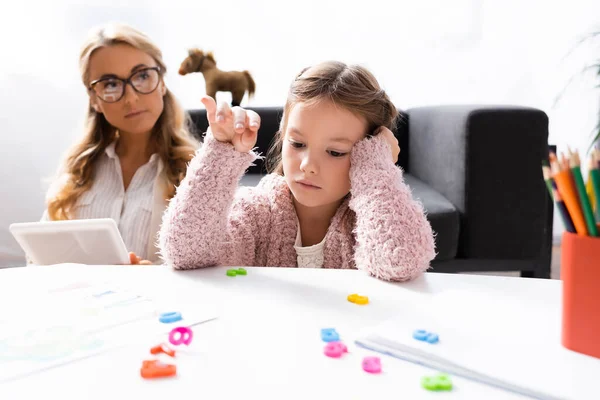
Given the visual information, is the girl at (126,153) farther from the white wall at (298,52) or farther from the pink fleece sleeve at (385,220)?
the white wall at (298,52)

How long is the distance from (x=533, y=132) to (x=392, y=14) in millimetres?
1229

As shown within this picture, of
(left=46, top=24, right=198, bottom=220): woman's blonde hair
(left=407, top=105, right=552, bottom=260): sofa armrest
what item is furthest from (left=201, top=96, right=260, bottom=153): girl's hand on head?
(left=407, top=105, right=552, bottom=260): sofa armrest

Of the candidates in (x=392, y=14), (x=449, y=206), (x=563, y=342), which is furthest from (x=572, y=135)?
(x=563, y=342)

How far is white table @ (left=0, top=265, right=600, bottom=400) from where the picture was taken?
1.28ft

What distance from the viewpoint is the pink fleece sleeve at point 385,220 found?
2.37 feet

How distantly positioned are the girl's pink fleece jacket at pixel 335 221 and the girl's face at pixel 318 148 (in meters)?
0.02

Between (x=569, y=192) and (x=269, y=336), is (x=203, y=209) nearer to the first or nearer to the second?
(x=269, y=336)

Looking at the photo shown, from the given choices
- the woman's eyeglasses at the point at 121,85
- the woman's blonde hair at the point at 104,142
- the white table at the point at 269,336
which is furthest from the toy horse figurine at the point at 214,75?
the white table at the point at 269,336

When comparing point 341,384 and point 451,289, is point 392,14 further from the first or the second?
point 341,384

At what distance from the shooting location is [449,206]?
1799 millimetres

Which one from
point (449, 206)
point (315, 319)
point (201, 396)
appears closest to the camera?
point (201, 396)

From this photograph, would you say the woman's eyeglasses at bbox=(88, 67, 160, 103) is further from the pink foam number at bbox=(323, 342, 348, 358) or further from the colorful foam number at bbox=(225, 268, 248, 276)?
the pink foam number at bbox=(323, 342, 348, 358)

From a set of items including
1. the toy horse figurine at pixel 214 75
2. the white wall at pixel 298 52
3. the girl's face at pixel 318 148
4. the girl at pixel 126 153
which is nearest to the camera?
the girl's face at pixel 318 148

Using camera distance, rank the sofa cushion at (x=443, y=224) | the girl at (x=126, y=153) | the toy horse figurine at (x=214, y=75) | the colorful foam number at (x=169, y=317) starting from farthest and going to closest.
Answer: the toy horse figurine at (x=214, y=75) < the sofa cushion at (x=443, y=224) < the girl at (x=126, y=153) < the colorful foam number at (x=169, y=317)
